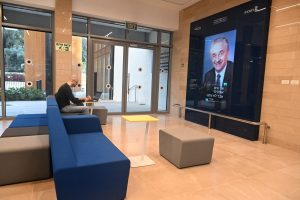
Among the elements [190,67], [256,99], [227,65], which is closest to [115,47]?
[190,67]

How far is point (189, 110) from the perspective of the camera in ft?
22.8

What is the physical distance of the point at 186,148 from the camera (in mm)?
3127

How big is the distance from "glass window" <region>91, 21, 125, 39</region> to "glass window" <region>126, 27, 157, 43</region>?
265 mm

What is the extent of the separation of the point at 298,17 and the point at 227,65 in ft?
5.95

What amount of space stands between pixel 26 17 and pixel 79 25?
1.42 meters

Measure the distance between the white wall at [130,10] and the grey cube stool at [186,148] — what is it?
182 inches

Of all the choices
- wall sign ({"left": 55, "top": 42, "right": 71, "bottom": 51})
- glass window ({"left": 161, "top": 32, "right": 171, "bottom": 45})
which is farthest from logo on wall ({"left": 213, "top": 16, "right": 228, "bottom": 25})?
wall sign ({"left": 55, "top": 42, "right": 71, "bottom": 51})

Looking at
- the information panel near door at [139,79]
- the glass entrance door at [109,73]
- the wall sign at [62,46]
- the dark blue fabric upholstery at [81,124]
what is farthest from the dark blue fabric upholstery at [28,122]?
the information panel near door at [139,79]

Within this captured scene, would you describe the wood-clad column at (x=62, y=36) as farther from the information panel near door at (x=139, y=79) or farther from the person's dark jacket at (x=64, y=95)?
the information panel near door at (x=139, y=79)

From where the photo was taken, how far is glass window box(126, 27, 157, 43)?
7.31 metres

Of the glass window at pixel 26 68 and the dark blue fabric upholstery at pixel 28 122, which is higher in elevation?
the glass window at pixel 26 68

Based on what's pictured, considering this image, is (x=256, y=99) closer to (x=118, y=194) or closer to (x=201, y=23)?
(x=201, y=23)

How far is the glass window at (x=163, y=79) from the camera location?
7.99 metres

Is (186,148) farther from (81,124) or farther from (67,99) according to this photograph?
(67,99)
